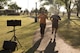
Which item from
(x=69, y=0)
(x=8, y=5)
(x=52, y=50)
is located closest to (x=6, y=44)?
(x=52, y=50)

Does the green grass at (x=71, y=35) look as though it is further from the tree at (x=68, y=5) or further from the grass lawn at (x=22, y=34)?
the tree at (x=68, y=5)

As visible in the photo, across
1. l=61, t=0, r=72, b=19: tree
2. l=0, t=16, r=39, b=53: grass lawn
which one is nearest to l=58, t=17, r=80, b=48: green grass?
l=0, t=16, r=39, b=53: grass lawn

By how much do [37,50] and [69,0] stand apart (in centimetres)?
4436

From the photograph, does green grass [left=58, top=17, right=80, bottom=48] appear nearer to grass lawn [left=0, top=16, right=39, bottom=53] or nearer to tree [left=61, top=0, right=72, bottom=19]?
grass lawn [left=0, top=16, right=39, bottom=53]

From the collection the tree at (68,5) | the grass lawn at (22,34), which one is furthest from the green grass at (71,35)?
the tree at (68,5)

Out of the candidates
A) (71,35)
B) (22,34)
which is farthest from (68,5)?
(22,34)

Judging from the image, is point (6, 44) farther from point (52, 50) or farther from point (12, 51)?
point (52, 50)

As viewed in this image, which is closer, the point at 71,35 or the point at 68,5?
the point at 71,35

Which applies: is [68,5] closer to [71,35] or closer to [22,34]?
[71,35]

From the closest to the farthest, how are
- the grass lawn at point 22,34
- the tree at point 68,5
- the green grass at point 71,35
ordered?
the grass lawn at point 22,34 → the green grass at point 71,35 → the tree at point 68,5

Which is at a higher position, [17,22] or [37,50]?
[17,22]

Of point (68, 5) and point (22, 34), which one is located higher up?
point (68, 5)

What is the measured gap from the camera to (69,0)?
Answer: 57.2m

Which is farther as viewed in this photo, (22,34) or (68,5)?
(68,5)
